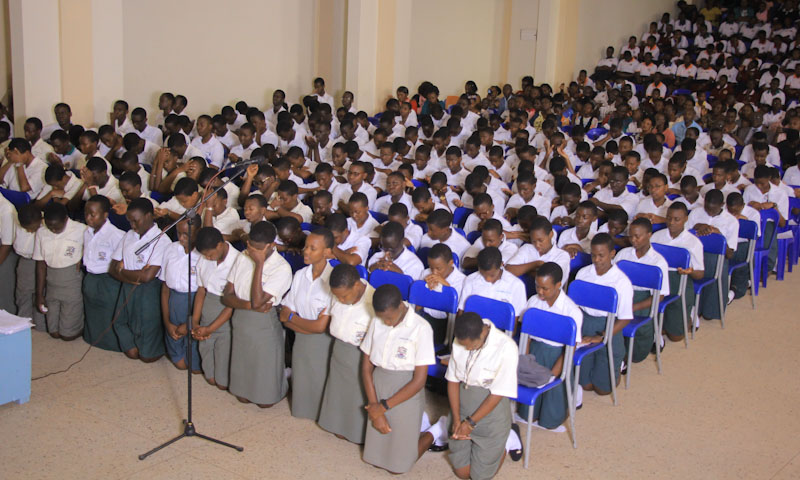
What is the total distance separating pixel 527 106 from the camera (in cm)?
1330

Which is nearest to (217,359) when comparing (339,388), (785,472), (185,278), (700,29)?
(185,278)

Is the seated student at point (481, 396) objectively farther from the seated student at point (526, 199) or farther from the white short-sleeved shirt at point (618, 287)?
the seated student at point (526, 199)

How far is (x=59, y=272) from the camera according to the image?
242 inches

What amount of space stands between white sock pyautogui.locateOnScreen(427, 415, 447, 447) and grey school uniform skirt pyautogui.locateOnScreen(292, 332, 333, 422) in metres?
0.79

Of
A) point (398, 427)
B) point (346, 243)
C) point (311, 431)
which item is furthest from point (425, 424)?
point (346, 243)

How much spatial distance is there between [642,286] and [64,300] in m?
4.73

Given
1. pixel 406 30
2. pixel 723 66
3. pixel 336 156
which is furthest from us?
pixel 723 66

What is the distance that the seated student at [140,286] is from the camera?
5.83 m

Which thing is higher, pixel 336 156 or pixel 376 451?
pixel 336 156

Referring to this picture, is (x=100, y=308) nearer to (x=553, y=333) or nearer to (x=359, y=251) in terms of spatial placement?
(x=359, y=251)

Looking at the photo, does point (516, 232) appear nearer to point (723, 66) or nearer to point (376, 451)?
point (376, 451)

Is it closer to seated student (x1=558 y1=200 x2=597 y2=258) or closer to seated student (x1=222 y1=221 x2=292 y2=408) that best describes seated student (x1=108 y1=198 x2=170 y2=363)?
seated student (x1=222 y1=221 x2=292 y2=408)

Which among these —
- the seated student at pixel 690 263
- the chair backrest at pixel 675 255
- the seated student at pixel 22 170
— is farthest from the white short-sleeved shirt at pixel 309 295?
the seated student at pixel 22 170

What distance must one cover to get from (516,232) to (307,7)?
8.45m
